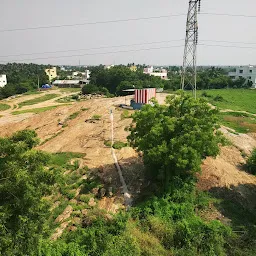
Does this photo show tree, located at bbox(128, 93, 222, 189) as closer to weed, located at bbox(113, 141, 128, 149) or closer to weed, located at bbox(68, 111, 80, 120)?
weed, located at bbox(113, 141, 128, 149)

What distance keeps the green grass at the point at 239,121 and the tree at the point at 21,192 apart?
28.4m

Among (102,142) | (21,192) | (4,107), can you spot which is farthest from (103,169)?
(4,107)

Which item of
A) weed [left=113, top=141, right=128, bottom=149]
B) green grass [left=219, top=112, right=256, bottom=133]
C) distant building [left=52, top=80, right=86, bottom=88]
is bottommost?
weed [left=113, top=141, right=128, bottom=149]

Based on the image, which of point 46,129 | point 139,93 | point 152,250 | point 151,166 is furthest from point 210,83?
point 152,250

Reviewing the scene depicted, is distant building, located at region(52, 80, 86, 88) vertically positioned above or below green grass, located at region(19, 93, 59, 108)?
above

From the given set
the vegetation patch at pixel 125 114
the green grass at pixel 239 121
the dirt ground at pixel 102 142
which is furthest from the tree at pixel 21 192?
the green grass at pixel 239 121

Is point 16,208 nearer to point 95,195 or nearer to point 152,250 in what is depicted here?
point 152,250

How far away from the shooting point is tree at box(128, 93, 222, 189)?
60.6ft

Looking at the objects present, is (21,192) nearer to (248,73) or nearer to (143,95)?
(143,95)

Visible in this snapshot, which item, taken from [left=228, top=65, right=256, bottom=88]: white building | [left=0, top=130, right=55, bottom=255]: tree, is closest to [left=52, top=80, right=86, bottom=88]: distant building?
[left=228, top=65, right=256, bottom=88]: white building

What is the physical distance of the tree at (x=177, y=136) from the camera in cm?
1848

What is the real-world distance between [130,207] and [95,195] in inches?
119

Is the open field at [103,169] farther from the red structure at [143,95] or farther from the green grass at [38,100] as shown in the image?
the green grass at [38,100]

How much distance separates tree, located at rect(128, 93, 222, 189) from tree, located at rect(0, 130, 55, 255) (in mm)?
8419
